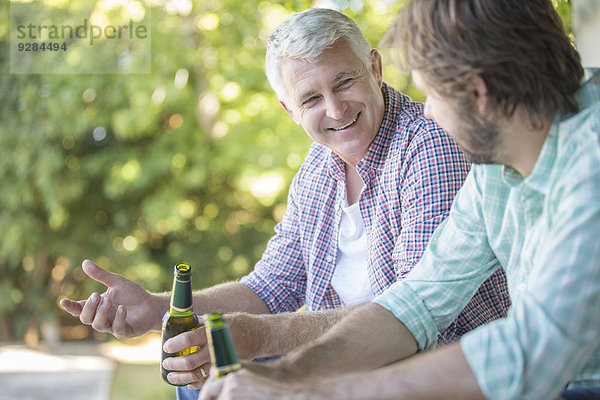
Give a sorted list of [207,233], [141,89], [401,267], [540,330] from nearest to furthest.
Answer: [540,330] < [401,267] < [141,89] < [207,233]

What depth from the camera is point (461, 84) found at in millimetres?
1168

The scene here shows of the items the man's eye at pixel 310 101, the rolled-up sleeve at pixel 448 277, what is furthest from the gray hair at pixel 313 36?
the rolled-up sleeve at pixel 448 277

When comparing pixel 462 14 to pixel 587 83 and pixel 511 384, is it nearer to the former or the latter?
pixel 587 83

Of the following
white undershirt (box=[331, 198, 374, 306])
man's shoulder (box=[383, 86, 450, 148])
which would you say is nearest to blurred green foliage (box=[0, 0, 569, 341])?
man's shoulder (box=[383, 86, 450, 148])

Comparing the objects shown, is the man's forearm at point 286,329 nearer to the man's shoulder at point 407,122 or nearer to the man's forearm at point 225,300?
the man's forearm at point 225,300

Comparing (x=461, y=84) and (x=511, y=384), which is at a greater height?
(x=461, y=84)

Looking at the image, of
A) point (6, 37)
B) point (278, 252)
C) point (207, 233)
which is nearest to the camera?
point (278, 252)

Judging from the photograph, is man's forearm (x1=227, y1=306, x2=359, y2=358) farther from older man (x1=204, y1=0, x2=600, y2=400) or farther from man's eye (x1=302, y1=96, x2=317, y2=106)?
man's eye (x1=302, y1=96, x2=317, y2=106)

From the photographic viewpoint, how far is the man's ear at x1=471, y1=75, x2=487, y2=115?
1166 millimetres

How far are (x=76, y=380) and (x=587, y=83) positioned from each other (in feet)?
18.1

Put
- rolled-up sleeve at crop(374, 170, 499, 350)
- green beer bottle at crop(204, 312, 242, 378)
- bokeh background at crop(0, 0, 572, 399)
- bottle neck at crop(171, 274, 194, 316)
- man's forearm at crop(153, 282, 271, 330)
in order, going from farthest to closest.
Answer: bokeh background at crop(0, 0, 572, 399)
man's forearm at crop(153, 282, 271, 330)
bottle neck at crop(171, 274, 194, 316)
rolled-up sleeve at crop(374, 170, 499, 350)
green beer bottle at crop(204, 312, 242, 378)

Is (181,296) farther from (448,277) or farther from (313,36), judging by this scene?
→ (313,36)

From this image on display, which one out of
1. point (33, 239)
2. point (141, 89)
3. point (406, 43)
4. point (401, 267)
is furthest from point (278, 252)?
point (33, 239)

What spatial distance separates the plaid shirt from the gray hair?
7.9 inches
